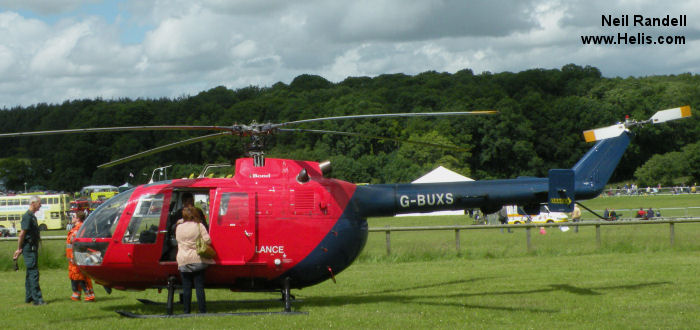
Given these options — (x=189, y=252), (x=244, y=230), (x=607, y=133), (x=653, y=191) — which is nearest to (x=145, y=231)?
(x=189, y=252)

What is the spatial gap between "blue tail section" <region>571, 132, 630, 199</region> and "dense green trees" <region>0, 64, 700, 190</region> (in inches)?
2447

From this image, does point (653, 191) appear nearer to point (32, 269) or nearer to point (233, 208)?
point (233, 208)

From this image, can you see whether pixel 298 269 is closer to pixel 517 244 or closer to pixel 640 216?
pixel 517 244

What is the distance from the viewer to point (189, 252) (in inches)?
448

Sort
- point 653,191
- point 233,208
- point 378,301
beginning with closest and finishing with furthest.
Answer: point 233,208, point 378,301, point 653,191

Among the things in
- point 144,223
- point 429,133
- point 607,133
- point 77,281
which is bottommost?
point 77,281

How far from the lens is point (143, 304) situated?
13.4 meters

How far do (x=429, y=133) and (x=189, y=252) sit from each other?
88.5 metres

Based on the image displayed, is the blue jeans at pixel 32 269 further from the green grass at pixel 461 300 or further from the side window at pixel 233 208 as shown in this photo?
the side window at pixel 233 208

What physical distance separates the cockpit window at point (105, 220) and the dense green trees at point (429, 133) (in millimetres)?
62096

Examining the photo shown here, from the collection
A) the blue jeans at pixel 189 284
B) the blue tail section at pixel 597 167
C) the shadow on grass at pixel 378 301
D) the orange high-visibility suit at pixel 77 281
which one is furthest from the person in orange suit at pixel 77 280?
the blue tail section at pixel 597 167

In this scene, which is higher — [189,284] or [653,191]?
[653,191]

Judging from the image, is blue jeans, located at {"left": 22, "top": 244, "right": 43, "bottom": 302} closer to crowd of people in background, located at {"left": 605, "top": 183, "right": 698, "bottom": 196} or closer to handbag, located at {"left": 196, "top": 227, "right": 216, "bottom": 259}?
handbag, located at {"left": 196, "top": 227, "right": 216, "bottom": 259}

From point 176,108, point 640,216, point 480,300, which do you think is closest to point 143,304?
point 480,300
